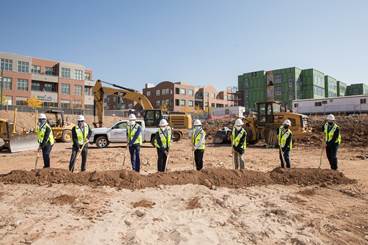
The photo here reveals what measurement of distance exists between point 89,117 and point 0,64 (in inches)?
909

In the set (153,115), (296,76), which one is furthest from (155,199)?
(296,76)

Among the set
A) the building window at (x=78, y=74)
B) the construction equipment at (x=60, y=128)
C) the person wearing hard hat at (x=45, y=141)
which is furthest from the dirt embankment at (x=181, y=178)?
the building window at (x=78, y=74)

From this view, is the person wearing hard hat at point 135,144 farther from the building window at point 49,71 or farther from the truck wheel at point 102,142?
the building window at point 49,71

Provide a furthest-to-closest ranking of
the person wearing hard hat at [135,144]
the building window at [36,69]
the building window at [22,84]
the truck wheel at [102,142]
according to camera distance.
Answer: the building window at [36,69], the building window at [22,84], the truck wheel at [102,142], the person wearing hard hat at [135,144]

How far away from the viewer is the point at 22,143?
16.5 m

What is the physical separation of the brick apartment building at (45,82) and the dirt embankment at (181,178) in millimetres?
52879

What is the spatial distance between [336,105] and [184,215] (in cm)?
4521

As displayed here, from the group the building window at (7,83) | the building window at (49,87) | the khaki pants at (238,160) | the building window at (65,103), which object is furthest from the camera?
the building window at (65,103)

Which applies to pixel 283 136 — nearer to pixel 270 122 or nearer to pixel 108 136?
pixel 270 122

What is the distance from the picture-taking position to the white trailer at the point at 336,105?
4319 cm

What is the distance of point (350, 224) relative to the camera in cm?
521

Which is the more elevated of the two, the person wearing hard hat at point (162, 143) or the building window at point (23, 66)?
the building window at point (23, 66)

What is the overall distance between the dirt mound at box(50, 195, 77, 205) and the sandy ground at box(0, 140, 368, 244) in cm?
2

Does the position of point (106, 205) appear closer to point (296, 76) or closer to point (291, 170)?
point (291, 170)
